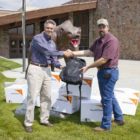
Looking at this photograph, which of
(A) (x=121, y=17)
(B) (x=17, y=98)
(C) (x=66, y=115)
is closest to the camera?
(C) (x=66, y=115)

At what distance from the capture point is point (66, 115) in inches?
278

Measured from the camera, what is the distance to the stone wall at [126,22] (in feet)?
105

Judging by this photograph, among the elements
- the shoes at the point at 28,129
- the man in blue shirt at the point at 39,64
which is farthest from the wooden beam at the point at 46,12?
the shoes at the point at 28,129

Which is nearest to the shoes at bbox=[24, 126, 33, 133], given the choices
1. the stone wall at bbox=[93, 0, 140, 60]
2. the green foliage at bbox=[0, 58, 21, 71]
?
the green foliage at bbox=[0, 58, 21, 71]

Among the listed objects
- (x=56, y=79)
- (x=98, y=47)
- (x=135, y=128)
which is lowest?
(x=135, y=128)

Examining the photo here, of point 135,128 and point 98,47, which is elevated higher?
point 98,47

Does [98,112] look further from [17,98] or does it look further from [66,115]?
[17,98]

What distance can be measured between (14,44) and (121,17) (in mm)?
10044

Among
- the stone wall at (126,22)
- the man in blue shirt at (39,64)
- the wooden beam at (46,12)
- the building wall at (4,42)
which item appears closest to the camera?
the man in blue shirt at (39,64)

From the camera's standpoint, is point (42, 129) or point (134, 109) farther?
point (134, 109)

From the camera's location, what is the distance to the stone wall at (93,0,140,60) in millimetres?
32000

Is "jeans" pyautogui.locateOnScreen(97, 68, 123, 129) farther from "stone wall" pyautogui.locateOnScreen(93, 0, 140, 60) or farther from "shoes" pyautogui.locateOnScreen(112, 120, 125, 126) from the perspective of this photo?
"stone wall" pyautogui.locateOnScreen(93, 0, 140, 60)

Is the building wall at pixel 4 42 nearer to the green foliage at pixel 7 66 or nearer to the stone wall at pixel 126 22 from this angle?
the stone wall at pixel 126 22

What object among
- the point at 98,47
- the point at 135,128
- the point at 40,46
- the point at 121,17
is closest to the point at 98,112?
the point at 135,128
